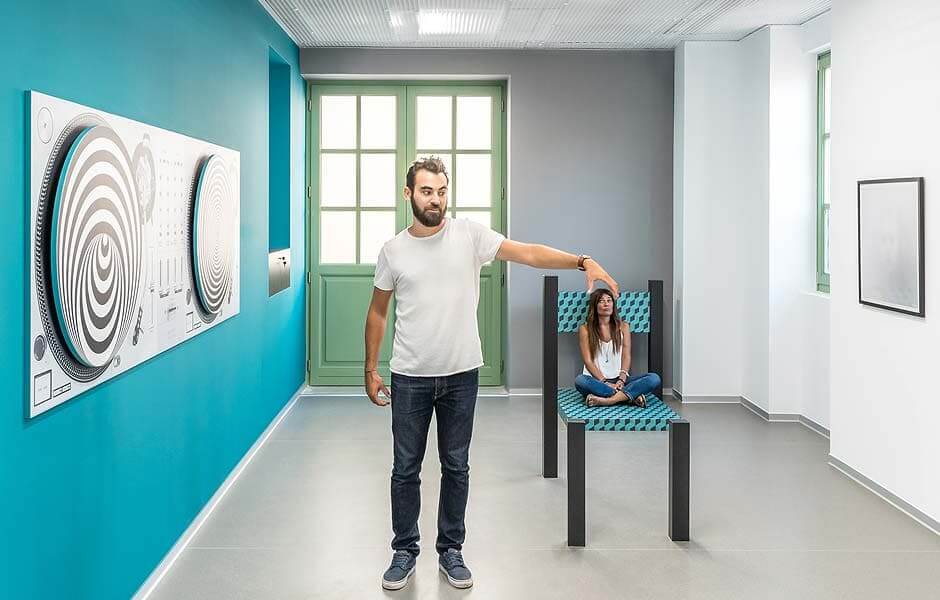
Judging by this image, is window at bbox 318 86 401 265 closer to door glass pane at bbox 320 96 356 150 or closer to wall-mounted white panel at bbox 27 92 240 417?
door glass pane at bbox 320 96 356 150

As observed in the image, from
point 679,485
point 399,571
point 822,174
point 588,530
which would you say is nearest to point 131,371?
point 399,571

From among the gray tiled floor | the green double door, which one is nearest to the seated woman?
the gray tiled floor

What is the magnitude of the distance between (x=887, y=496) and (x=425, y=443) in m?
2.46

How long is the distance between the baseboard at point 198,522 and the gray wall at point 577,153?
7.97ft

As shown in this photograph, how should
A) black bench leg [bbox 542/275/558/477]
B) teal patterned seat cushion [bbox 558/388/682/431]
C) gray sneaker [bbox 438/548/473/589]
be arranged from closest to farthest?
1. gray sneaker [bbox 438/548/473/589]
2. teal patterned seat cushion [bbox 558/388/682/431]
3. black bench leg [bbox 542/275/558/477]

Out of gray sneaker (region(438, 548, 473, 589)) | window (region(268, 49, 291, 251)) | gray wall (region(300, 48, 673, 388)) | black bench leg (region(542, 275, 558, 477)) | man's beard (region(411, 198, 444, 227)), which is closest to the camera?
man's beard (region(411, 198, 444, 227))

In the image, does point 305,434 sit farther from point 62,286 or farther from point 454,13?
point 62,286

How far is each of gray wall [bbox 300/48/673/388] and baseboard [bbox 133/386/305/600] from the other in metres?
2.43

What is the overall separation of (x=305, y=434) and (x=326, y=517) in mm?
1771

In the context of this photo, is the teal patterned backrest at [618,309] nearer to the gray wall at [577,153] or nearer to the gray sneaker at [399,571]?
the gray wall at [577,153]

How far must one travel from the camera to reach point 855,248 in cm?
500

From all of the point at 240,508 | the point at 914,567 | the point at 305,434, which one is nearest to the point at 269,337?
the point at 305,434

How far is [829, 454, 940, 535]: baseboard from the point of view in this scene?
14.0 feet

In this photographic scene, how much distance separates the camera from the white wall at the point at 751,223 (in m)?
6.49
